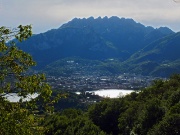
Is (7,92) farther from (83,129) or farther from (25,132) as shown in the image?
(83,129)

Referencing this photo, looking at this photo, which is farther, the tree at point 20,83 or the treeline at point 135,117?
the treeline at point 135,117

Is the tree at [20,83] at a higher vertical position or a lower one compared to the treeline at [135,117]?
higher

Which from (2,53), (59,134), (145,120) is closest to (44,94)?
(2,53)

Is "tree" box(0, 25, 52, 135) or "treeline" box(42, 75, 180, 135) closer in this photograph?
"tree" box(0, 25, 52, 135)

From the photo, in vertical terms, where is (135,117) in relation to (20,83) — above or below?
below
